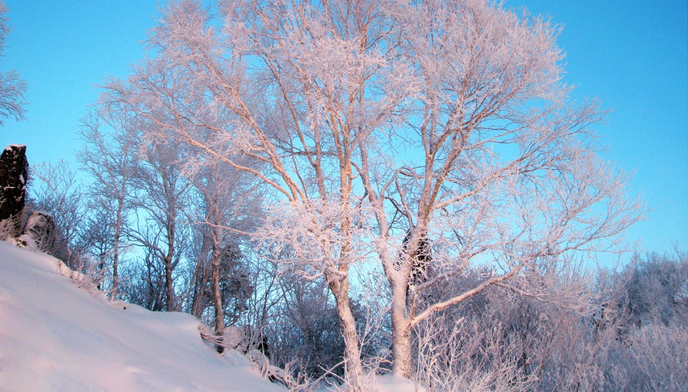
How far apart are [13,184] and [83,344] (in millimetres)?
7438

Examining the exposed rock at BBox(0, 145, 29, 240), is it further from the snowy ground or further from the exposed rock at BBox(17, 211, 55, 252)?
the snowy ground

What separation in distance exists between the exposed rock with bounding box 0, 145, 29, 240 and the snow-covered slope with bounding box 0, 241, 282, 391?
3.92 m

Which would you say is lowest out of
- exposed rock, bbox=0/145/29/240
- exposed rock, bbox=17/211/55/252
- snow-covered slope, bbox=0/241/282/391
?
snow-covered slope, bbox=0/241/282/391

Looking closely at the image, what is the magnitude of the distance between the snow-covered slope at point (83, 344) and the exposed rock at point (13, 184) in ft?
12.9

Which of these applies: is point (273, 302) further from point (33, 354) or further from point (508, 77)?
point (33, 354)

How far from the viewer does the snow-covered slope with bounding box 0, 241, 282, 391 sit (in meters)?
3.18

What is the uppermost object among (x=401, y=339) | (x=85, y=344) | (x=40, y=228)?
(x=40, y=228)

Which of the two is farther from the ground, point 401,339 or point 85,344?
point 401,339

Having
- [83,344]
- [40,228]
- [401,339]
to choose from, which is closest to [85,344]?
[83,344]

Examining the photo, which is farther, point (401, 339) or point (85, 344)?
point (401, 339)

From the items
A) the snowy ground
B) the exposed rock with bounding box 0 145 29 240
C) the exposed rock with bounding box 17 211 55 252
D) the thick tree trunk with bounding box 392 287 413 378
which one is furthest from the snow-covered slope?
the exposed rock with bounding box 17 211 55 252

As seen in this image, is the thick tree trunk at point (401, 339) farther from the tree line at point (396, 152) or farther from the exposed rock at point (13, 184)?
the exposed rock at point (13, 184)

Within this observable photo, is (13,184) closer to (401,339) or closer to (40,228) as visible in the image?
(40,228)

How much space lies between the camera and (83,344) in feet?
12.1
